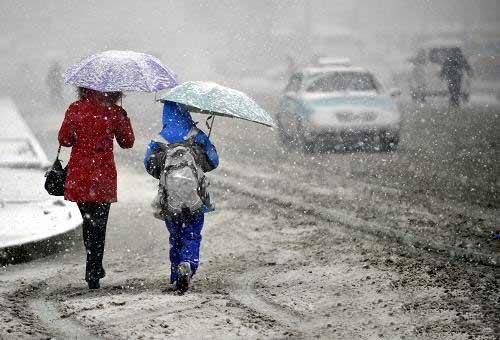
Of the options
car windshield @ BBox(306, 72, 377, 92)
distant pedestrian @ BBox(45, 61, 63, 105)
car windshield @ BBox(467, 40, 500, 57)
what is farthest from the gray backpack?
car windshield @ BBox(467, 40, 500, 57)

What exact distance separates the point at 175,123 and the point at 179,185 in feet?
1.64

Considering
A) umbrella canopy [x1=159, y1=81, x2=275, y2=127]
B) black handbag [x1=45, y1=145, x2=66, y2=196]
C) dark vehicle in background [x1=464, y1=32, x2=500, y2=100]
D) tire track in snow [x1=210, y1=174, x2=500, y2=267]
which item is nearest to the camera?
umbrella canopy [x1=159, y1=81, x2=275, y2=127]

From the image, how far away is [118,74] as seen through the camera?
17.3 feet

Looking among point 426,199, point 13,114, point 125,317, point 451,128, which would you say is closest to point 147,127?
point 13,114

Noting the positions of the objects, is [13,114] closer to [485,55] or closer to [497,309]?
[497,309]

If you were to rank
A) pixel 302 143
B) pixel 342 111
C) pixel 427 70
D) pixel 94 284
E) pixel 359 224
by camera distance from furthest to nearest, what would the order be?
1. pixel 427 70
2. pixel 302 143
3. pixel 342 111
4. pixel 359 224
5. pixel 94 284

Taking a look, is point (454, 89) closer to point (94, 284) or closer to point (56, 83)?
point (56, 83)

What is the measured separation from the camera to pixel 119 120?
17.8ft

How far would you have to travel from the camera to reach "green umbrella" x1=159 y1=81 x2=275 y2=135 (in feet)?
16.8

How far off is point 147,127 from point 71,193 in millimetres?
13230

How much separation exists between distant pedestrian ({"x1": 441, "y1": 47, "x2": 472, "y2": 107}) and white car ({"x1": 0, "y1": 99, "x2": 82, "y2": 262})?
14.6 meters

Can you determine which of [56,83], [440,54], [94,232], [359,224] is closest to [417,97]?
[440,54]

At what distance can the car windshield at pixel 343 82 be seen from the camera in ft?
46.2

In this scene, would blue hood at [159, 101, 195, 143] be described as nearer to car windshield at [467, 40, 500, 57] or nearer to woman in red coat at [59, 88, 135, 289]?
woman in red coat at [59, 88, 135, 289]
